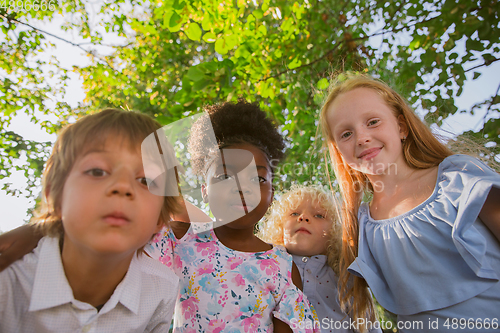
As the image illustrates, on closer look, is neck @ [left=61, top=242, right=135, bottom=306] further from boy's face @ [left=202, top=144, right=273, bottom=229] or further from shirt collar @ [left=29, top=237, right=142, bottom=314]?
boy's face @ [left=202, top=144, right=273, bottom=229]

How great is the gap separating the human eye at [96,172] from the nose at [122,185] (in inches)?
1.4

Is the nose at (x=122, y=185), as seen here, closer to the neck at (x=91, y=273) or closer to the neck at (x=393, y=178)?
the neck at (x=91, y=273)

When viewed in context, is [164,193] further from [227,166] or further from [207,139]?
[207,139]

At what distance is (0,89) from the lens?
3.43 meters

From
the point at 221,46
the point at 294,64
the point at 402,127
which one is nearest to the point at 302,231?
the point at 402,127

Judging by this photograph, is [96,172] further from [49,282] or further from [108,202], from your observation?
[49,282]

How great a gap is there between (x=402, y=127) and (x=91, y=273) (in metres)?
1.74

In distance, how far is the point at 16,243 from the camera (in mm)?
1041

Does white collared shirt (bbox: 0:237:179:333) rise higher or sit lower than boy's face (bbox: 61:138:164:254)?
lower

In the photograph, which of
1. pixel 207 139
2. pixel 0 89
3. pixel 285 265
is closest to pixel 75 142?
pixel 207 139

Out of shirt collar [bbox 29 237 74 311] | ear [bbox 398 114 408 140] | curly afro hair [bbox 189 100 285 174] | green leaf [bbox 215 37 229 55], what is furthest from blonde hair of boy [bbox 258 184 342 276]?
shirt collar [bbox 29 237 74 311]

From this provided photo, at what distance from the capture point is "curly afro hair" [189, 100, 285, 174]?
1886 mm

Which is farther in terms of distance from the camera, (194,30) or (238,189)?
(194,30)

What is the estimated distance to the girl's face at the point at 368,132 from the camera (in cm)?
162
